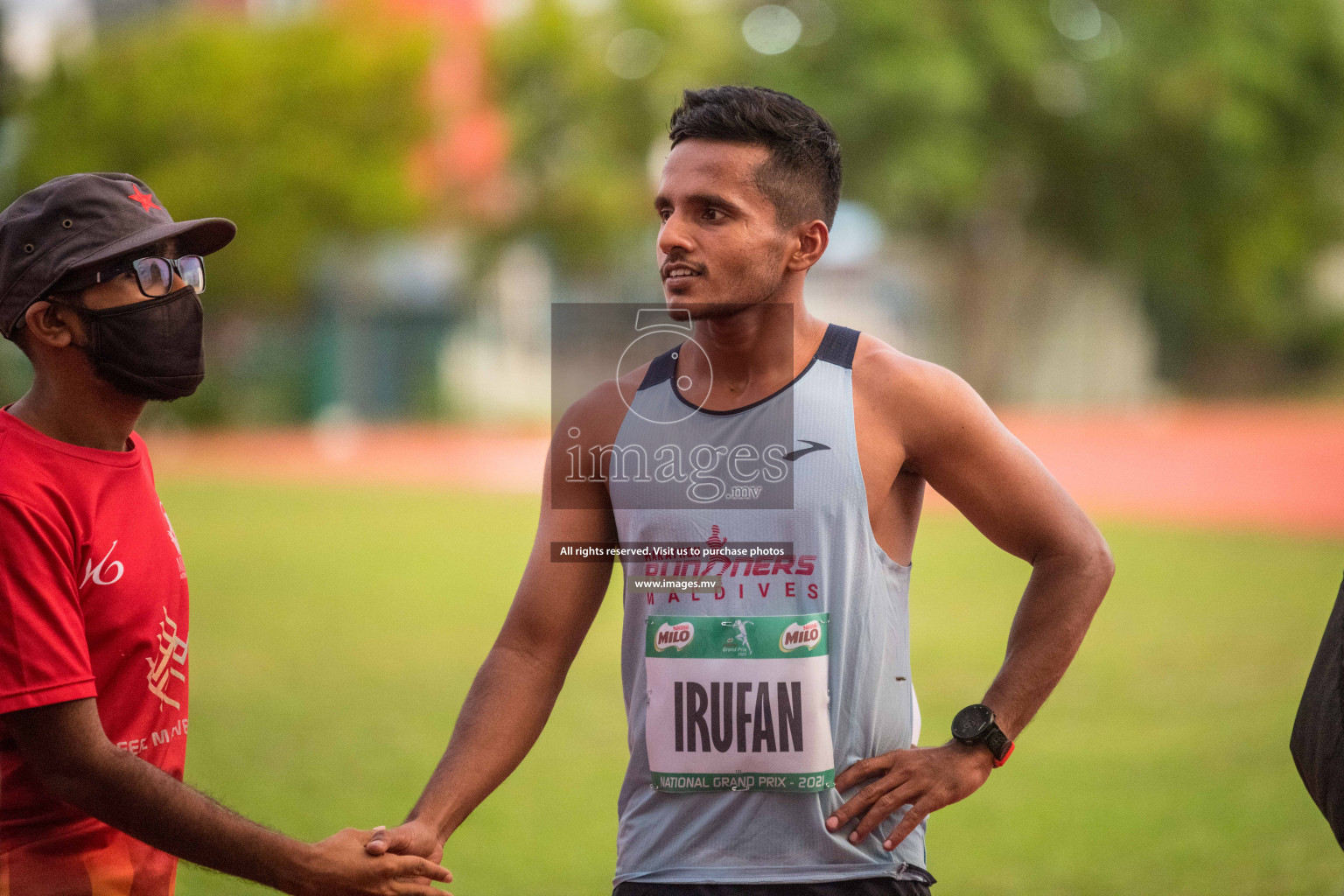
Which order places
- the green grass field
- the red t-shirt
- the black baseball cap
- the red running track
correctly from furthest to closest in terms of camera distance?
the red running track
the green grass field
the black baseball cap
the red t-shirt

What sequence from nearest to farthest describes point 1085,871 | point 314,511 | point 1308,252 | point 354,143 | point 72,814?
point 72,814 < point 1085,871 < point 314,511 < point 354,143 < point 1308,252

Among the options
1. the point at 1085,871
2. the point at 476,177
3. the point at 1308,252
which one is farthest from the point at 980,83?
the point at 1085,871

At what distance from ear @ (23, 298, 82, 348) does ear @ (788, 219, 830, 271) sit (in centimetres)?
141

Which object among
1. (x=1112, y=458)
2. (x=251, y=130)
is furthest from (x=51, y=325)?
(x=251, y=130)

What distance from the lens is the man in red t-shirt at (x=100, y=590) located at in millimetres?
2303

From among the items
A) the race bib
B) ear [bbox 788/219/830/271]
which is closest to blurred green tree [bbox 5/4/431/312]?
ear [bbox 788/219/830/271]

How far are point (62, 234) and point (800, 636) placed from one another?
1.57m

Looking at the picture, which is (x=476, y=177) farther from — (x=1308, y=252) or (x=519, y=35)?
(x=1308, y=252)

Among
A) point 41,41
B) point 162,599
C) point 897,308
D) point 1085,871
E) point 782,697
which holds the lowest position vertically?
point 1085,871

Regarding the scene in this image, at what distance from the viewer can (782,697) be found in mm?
2514

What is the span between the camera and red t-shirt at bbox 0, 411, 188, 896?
2.28 m

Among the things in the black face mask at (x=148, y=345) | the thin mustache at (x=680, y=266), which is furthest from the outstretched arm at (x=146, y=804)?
the thin mustache at (x=680, y=266)

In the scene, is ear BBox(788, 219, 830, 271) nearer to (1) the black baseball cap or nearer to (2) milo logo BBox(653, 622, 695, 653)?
(2) milo logo BBox(653, 622, 695, 653)

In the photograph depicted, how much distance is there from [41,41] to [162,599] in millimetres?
35302
